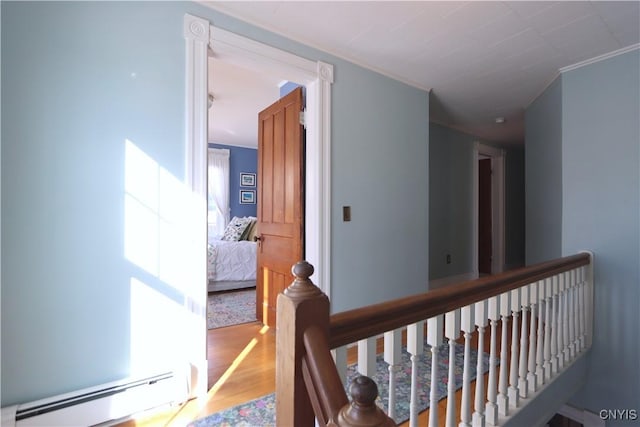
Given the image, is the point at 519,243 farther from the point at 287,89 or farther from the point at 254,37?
the point at 254,37

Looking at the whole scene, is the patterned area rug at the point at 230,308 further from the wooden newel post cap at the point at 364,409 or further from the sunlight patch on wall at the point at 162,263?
the wooden newel post cap at the point at 364,409

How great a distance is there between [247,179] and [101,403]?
545cm

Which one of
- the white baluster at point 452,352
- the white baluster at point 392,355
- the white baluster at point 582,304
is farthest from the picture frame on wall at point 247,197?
the white baluster at point 392,355

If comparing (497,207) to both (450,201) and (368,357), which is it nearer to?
(450,201)

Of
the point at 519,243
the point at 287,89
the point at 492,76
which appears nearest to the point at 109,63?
the point at 287,89

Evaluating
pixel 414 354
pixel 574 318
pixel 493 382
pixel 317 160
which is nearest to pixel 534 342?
pixel 493 382

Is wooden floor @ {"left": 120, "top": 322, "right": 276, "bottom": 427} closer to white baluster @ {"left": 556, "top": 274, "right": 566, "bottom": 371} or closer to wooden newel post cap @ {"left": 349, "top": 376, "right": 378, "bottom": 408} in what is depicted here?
wooden newel post cap @ {"left": 349, "top": 376, "right": 378, "bottom": 408}

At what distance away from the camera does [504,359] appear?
1473mm

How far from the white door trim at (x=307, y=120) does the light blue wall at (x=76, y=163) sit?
0.06 meters

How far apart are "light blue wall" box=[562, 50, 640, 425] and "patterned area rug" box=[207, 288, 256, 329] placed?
10.1ft

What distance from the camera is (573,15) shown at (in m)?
1.98

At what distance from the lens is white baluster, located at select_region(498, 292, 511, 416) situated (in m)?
1.43

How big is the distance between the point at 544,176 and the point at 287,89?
283 cm

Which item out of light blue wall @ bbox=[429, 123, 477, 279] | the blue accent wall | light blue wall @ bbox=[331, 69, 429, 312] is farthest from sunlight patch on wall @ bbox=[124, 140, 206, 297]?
the blue accent wall
